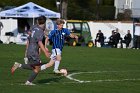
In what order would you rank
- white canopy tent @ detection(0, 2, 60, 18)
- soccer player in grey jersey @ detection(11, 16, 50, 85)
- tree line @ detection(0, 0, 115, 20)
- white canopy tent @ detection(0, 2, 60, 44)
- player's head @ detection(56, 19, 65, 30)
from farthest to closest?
tree line @ detection(0, 0, 115, 20) → white canopy tent @ detection(0, 2, 60, 44) → white canopy tent @ detection(0, 2, 60, 18) → player's head @ detection(56, 19, 65, 30) → soccer player in grey jersey @ detection(11, 16, 50, 85)

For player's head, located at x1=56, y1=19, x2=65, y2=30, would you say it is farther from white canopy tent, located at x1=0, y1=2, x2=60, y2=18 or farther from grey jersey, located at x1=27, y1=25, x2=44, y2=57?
white canopy tent, located at x1=0, y1=2, x2=60, y2=18

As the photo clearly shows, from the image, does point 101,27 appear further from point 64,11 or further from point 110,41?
point 64,11

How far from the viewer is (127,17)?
80812 mm

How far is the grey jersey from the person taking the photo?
50.4 feet

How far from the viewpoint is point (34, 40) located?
1549cm

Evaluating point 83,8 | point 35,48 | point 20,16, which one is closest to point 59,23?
point 35,48

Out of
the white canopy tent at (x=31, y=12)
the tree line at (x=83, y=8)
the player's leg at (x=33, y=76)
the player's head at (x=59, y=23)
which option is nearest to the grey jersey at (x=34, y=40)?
the player's leg at (x=33, y=76)

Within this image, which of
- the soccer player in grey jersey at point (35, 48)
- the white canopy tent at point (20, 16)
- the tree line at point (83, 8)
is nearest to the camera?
the soccer player in grey jersey at point (35, 48)

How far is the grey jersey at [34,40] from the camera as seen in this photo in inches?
605

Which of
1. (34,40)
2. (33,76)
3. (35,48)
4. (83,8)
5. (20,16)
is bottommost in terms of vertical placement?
(83,8)

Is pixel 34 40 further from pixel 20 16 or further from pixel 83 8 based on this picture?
pixel 83 8

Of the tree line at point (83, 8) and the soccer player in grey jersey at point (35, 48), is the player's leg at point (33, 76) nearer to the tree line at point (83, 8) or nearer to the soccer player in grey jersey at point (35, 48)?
the soccer player in grey jersey at point (35, 48)

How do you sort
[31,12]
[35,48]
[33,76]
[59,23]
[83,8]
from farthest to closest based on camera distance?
1. [83,8]
2. [31,12]
3. [59,23]
4. [35,48]
5. [33,76]

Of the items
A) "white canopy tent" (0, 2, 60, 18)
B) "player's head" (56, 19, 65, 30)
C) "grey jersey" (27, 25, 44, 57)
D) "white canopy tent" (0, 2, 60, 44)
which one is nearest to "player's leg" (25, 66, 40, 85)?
"grey jersey" (27, 25, 44, 57)
